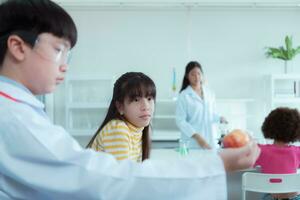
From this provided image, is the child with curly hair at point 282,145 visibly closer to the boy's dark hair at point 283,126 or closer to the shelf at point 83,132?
the boy's dark hair at point 283,126

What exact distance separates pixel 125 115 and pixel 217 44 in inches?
156

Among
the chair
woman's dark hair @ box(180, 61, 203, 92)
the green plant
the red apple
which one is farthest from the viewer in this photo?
the green plant

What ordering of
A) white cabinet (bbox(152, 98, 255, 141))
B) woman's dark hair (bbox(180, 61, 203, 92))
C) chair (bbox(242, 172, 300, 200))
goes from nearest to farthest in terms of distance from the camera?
1. chair (bbox(242, 172, 300, 200))
2. woman's dark hair (bbox(180, 61, 203, 92))
3. white cabinet (bbox(152, 98, 255, 141))

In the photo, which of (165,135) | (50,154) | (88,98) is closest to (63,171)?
(50,154)

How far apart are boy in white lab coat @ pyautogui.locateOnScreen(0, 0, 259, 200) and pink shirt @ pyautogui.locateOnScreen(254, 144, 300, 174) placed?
1.54 metres

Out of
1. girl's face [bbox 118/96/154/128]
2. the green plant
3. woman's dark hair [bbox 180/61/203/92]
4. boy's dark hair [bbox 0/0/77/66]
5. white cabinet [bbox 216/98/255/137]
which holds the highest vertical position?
the green plant

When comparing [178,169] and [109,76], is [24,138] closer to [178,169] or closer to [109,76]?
[178,169]

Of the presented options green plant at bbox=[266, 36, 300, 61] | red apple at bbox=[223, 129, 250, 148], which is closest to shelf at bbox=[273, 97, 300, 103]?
green plant at bbox=[266, 36, 300, 61]

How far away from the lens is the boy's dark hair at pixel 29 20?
0.62 meters

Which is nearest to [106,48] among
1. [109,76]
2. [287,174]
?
[109,76]

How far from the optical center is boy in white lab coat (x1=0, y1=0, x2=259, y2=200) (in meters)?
0.54

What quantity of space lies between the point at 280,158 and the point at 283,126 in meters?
0.19

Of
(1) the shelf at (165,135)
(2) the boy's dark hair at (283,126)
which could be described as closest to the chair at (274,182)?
(2) the boy's dark hair at (283,126)

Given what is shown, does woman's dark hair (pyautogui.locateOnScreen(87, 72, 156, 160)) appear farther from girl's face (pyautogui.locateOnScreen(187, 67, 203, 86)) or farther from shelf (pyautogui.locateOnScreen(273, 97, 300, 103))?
shelf (pyautogui.locateOnScreen(273, 97, 300, 103))
